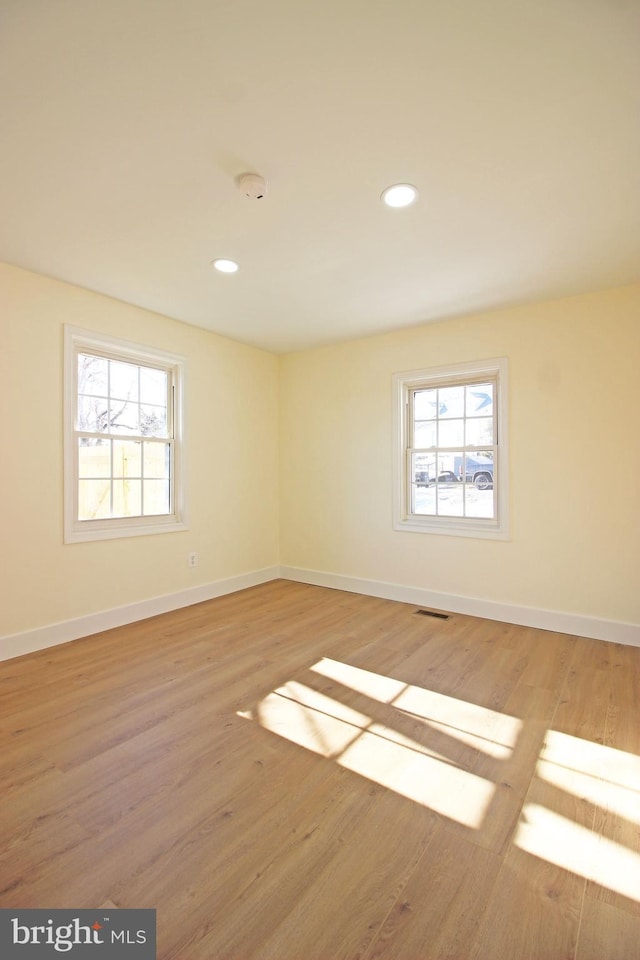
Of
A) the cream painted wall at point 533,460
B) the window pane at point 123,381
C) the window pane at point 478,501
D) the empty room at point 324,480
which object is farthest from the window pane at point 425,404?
the window pane at point 123,381

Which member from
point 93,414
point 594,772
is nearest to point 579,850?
point 594,772

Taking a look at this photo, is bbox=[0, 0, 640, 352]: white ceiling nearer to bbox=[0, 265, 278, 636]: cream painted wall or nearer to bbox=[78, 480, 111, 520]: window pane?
bbox=[0, 265, 278, 636]: cream painted wall

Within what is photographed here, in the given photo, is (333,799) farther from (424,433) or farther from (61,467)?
(424,433)

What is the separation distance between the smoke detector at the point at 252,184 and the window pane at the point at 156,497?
2643mm

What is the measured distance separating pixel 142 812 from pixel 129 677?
1210 millimetres

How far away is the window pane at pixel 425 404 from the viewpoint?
170 inches

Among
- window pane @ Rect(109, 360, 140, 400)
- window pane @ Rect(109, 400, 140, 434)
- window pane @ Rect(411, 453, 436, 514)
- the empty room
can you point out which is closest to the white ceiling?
the empty room

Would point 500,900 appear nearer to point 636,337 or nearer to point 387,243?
point 387,243

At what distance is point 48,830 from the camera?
155 centimetres

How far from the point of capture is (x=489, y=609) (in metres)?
3.86

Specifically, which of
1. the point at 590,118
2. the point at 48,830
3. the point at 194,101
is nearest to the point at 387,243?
the point at 590,118

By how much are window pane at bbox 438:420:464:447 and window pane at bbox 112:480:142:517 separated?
9.43ft

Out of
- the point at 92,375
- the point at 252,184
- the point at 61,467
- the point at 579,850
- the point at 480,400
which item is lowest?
the point at 579,850

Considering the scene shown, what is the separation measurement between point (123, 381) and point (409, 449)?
276 cm
